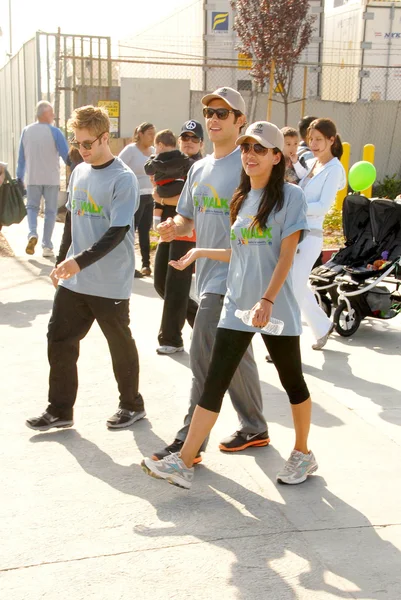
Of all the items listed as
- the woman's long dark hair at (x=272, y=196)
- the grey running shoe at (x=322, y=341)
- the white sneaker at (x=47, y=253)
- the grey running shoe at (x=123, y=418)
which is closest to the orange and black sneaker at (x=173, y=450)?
the grey running shoe at (x=123, y=418)

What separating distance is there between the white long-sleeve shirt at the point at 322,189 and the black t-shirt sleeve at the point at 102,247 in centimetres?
214

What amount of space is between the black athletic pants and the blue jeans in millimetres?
6474

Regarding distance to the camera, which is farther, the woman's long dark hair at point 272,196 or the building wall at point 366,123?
the building wall at point 366,123

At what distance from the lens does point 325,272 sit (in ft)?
25.3

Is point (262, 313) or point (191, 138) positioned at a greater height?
point (191, 138)

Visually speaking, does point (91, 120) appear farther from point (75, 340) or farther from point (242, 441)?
point (242, 441)

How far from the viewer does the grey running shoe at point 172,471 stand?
401 cm

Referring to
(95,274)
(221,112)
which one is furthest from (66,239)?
(221,112)

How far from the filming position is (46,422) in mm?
4926

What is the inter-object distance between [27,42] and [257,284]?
14578 mm

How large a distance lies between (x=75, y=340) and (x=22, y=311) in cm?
346

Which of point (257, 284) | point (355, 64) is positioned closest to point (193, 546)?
point (257, 284)

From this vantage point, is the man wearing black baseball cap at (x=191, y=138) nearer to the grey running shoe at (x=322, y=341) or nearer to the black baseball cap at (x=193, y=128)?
the black baseball cap at (x=193, y=128)

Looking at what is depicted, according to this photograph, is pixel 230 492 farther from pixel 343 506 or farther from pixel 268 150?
pixel 268 150
